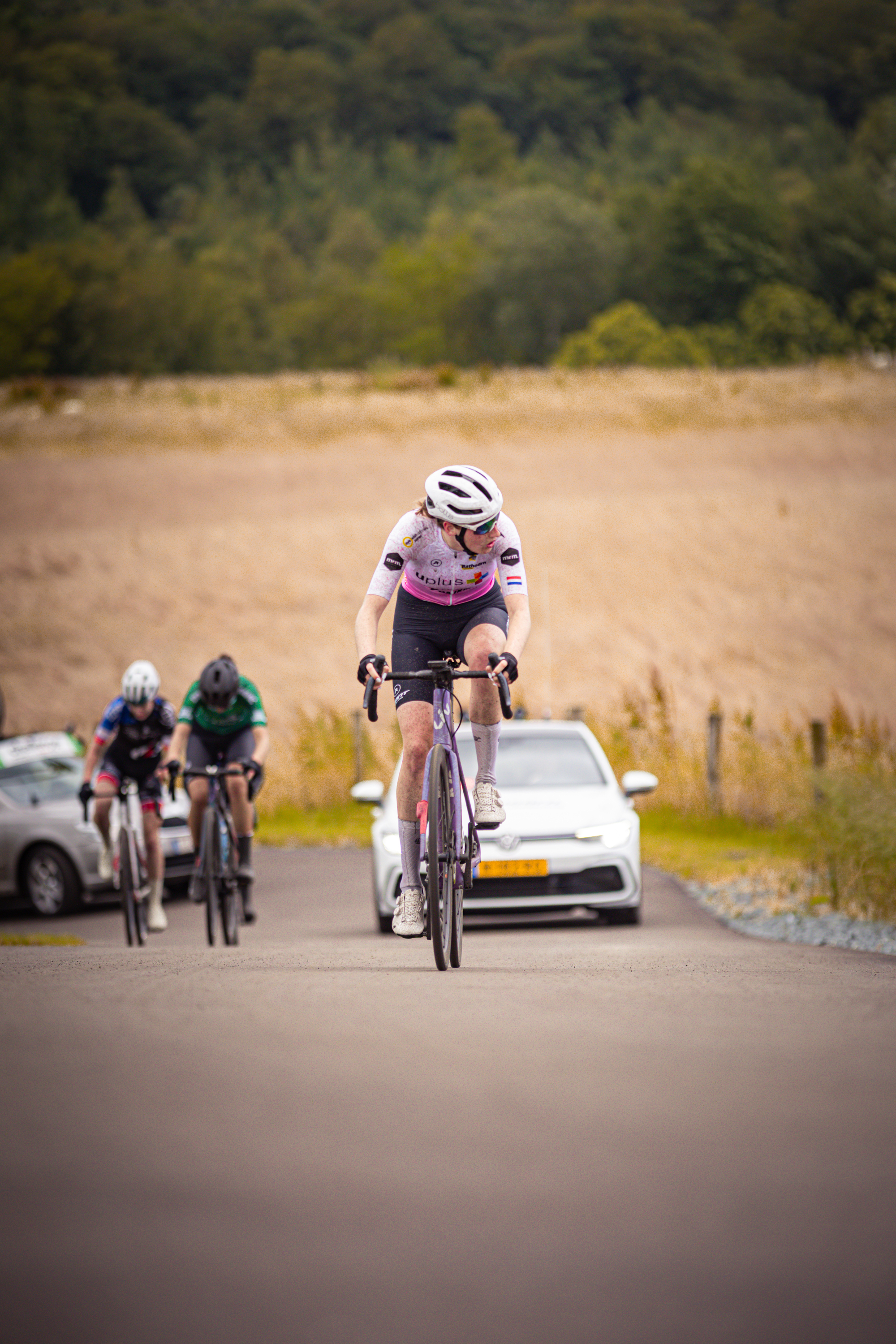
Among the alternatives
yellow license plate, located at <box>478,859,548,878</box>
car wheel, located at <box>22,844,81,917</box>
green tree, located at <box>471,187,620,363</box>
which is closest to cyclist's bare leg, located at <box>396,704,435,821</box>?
yellow license plate, located at <box>478,859,548,878</box>

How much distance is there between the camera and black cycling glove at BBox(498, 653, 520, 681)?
7359 mm

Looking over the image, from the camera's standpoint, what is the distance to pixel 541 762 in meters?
14.2

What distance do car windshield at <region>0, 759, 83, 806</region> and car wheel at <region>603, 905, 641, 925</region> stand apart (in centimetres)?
597

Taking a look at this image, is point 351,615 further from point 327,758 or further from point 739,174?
point 739,174

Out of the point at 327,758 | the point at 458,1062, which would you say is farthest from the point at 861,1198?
the point at 327,758

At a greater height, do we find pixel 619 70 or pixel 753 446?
pixel 619 70

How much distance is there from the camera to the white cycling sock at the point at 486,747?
25.8ft

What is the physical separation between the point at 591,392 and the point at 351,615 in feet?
71.1

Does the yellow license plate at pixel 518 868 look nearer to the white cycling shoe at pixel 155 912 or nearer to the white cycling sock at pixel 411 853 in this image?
the white cycling shoe at pixel 155 912

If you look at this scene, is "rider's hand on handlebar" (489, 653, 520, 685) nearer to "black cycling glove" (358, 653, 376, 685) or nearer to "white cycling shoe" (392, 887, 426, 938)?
"black cycling glove" (358, 653, 376, 685)

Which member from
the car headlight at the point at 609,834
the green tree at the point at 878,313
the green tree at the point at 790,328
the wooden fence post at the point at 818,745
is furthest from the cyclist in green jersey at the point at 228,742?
the green tree at the point at 790,328

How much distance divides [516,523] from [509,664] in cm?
4468

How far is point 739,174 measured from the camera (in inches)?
A: 4055

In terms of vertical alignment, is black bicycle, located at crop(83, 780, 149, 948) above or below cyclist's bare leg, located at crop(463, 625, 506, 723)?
below
